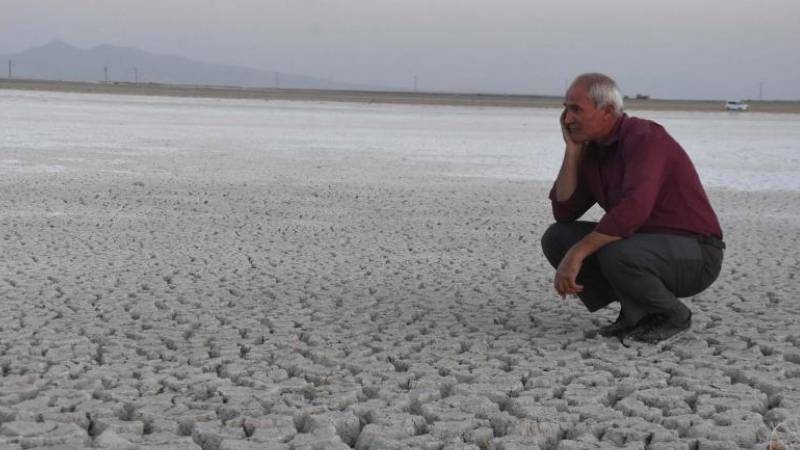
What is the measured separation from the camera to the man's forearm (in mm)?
5359

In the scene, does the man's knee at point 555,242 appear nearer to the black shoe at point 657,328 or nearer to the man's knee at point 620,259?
the man's knee at point 620,259

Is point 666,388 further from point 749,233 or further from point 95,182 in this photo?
point 95,182

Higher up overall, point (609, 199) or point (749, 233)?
point (609, 199)

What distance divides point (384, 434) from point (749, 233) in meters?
7.60

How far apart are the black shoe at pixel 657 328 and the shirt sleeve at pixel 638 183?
2.04 ft

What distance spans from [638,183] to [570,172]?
50 centimetres

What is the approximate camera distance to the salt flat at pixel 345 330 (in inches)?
163

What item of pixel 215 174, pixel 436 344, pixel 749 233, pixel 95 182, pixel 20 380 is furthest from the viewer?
pixel 215 174

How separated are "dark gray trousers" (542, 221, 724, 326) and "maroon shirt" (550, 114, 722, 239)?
0.09m

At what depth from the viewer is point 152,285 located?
7121 mm

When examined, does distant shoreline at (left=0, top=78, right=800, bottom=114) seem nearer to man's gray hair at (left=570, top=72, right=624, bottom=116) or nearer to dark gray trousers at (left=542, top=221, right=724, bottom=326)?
dark gray trousers at (left=542, top=221, right=724, bottom=326)

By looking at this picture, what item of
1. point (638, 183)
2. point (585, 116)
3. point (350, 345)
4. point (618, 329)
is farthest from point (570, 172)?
point (350, 345)

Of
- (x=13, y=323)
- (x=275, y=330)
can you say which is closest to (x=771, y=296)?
(x=275, y=330)

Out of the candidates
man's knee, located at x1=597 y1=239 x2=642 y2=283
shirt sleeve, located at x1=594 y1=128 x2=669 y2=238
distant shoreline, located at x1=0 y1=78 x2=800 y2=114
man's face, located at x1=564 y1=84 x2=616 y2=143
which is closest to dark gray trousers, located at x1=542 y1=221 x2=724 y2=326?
man's knee, located at x1=597 y1=239 x2=642 y2=283
